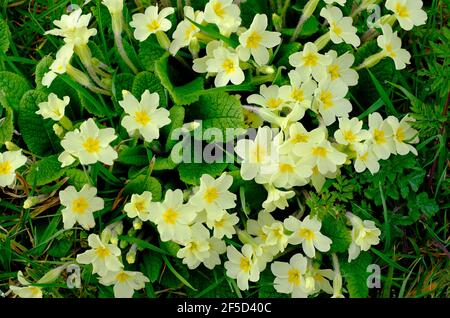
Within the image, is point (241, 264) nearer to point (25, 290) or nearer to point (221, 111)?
point (221, 111)

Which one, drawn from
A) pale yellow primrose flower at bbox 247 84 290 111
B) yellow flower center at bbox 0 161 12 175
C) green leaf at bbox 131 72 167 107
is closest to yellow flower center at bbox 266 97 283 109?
pale yellow primrose flower at bbox 247 84 290 111

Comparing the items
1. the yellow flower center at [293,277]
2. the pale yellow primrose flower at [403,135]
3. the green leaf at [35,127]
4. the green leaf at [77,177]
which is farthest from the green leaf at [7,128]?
the pale yellow primrose flower at [403,135]

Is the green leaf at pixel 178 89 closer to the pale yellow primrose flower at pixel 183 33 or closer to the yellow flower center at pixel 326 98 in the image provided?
the pale yellow primrose flower at pixel 183 33

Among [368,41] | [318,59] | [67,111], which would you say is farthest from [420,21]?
[67,111]

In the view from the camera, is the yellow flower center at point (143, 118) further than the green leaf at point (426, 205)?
No

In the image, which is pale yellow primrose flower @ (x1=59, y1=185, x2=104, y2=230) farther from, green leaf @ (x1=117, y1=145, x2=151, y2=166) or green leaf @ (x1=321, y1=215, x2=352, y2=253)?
green leaf @ (x1=321, y1=215, x2=352, y2=253)

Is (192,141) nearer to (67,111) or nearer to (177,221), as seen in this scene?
(177,221)
